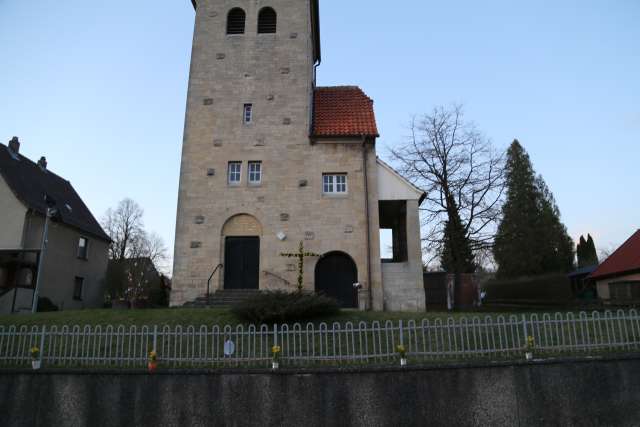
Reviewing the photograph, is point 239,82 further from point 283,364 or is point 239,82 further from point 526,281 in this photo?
point 526,281

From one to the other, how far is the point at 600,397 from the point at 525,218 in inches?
1560

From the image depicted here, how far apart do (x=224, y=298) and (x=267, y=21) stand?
1371cm

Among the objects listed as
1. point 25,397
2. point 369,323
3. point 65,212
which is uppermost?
point 65,212

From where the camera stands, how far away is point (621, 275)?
29953 mm

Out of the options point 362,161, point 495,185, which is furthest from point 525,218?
point 362,161

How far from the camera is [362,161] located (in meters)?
20.4

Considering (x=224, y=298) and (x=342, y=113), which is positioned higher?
(x=342, y=113)

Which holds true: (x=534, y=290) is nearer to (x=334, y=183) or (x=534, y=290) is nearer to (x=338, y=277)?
(x=338, y=277)

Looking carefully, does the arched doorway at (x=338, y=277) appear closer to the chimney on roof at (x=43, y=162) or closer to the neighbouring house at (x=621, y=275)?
the neighbouring house at (x=621, y=275)

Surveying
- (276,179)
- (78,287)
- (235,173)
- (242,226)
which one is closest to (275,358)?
(242,226)

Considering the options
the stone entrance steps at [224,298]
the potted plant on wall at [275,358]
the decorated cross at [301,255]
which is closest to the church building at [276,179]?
the decorated cross at [301,255]

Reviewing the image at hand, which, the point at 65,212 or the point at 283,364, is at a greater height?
the point at 65,212

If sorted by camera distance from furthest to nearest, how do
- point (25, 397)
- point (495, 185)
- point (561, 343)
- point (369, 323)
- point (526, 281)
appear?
point (526, 281) < point (495, 185) < point (369, 323) < point (561, 343) < point (25, 397)

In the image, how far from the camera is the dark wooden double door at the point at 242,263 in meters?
19.2
